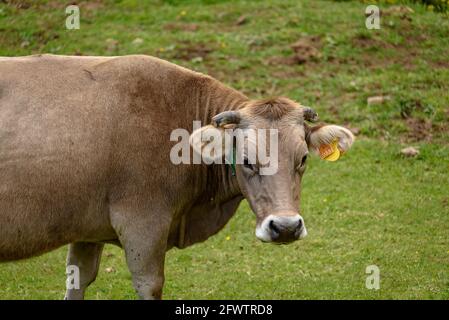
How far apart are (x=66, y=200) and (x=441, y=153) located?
274 inches

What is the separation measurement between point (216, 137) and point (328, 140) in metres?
1.01

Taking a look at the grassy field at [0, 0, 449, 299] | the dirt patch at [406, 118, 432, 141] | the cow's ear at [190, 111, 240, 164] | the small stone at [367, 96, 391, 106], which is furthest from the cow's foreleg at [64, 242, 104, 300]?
the small stone at [367, 96, 391, 106]

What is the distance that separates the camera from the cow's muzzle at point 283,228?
22.8ft

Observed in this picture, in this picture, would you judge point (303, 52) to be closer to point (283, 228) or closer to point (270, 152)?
point (270, 152)

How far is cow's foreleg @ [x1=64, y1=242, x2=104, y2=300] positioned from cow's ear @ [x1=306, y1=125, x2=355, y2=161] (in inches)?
92.1

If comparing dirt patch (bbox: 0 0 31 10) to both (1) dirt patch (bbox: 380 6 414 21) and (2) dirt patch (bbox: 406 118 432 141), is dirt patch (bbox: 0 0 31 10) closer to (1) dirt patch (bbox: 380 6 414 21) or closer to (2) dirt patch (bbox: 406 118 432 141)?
(1) dirt patch (bbox: 380 6 414 21)

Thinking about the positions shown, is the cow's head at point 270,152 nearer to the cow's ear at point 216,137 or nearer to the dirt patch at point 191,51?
the cow's ear at point 216,137

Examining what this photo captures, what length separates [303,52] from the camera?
15320mm

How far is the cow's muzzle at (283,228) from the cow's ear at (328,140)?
0.97 m

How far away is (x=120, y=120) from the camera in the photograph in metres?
7.67

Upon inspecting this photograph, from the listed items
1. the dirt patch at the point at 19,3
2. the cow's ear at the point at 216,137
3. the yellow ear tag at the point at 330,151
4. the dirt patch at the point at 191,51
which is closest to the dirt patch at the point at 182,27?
the dirt patch at the point at 191,51

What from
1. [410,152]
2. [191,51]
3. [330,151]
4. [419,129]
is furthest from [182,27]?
[330,151]

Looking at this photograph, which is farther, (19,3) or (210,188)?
(19,3)
